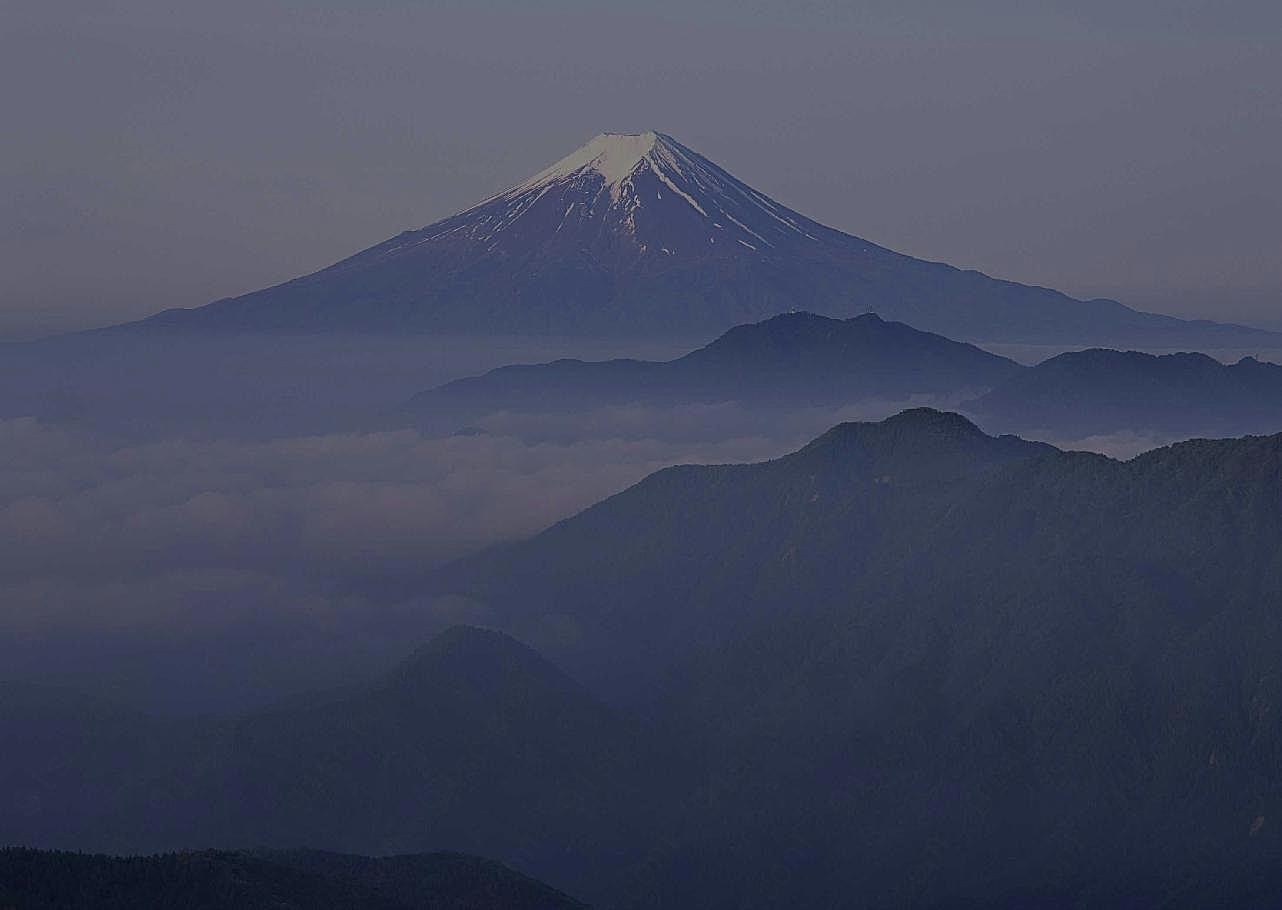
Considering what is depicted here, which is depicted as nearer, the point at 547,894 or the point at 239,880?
the point at 239,880

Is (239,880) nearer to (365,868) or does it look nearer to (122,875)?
(122,875)

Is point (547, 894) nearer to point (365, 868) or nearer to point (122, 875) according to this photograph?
point (365, 868)

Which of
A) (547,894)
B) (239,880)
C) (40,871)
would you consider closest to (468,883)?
(547,894)

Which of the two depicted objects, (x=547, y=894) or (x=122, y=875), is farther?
(x=547, y=894)

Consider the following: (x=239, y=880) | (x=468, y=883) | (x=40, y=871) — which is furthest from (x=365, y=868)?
(x=40, y=871)

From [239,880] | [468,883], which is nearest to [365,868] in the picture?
[468,883]
